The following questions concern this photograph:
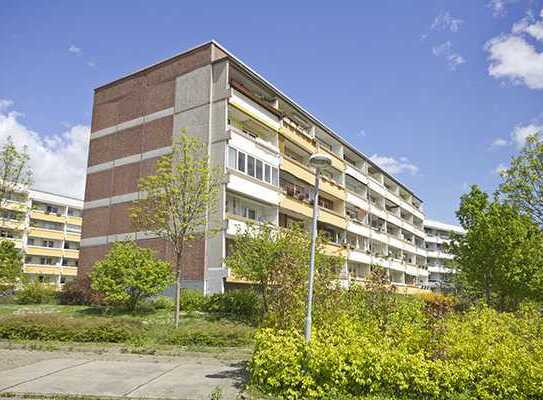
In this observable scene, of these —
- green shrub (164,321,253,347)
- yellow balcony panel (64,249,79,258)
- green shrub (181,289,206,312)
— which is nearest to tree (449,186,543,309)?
green shrub (181,289,206,312)

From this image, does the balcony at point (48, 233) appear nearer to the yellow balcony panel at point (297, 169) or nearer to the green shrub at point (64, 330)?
the yellow balcony panel at point (297, 169)

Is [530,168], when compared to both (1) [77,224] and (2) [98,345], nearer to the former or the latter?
(2) [98,345]

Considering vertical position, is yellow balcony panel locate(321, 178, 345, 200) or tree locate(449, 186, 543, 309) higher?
yellow balcony panel locate(321, 178, 345, 200)

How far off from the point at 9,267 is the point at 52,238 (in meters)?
45.4

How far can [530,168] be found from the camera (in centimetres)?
2475

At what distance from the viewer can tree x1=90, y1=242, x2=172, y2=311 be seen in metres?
21.5

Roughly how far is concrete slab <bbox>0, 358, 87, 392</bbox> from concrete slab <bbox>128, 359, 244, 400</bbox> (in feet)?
8.10

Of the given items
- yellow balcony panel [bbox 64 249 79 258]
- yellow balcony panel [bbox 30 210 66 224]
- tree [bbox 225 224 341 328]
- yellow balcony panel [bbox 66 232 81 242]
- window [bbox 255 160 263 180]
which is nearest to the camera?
tree [bbox 225 224 341 328]

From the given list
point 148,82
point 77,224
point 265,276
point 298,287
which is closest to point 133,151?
point 148,82

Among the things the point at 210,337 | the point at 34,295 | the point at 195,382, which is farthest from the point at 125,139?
the point at 195,382

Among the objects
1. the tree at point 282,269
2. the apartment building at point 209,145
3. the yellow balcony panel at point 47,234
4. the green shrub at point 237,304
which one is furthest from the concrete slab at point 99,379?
the yellow balcony panel at point 47,234

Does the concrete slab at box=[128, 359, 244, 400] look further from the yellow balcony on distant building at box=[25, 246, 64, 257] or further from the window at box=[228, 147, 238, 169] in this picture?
the yellow balcony on distant building at box=[25, 246, 64, 257]

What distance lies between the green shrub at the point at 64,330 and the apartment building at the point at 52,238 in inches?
2072

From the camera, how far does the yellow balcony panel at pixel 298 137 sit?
3438 cm
